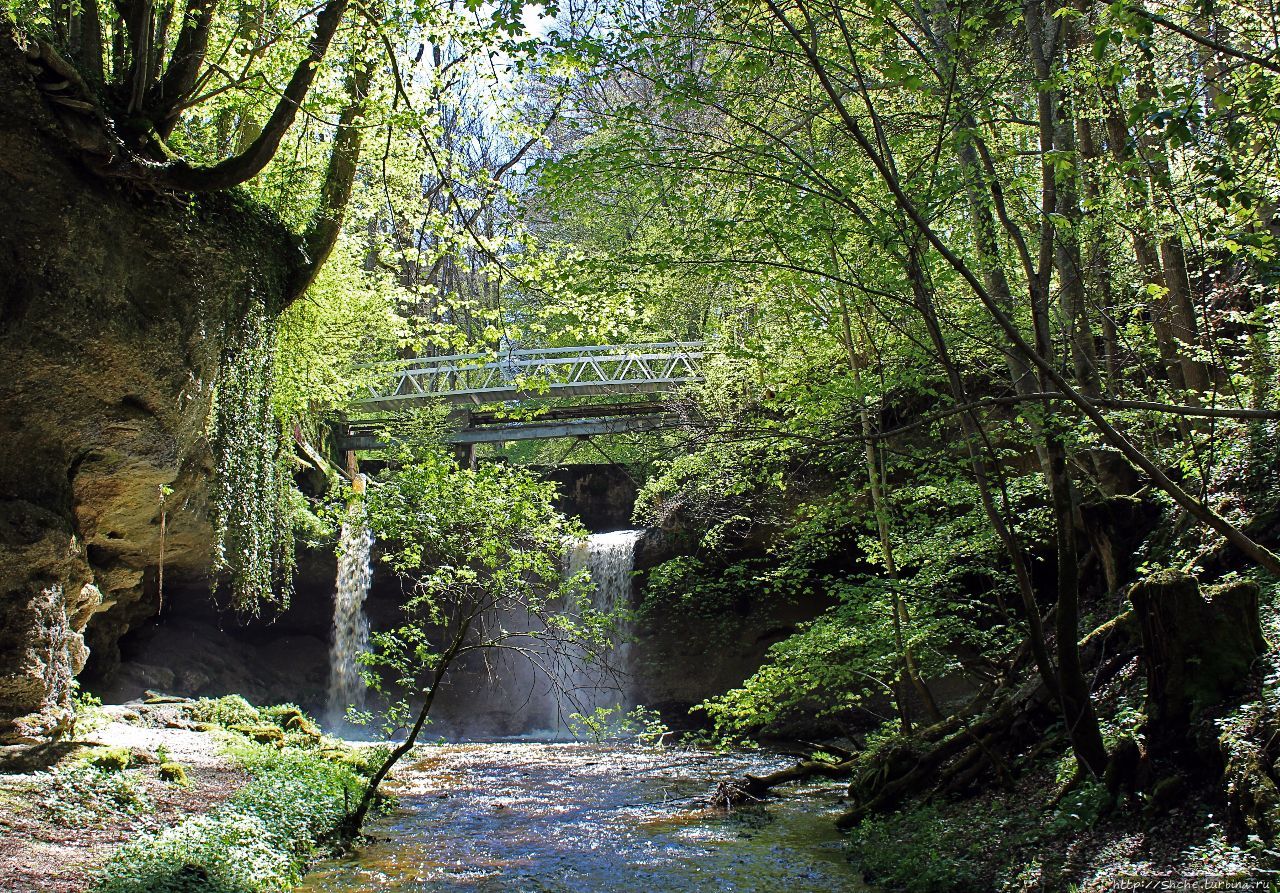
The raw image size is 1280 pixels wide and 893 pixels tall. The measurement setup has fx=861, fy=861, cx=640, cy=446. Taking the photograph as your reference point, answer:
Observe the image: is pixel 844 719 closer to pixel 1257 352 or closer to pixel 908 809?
pixel 908 809

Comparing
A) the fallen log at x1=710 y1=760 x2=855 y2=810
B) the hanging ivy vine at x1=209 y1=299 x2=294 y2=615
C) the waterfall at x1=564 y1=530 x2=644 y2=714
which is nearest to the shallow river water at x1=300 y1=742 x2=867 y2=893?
the fallen log at x1=710 y1=760 x2=855 y2=810

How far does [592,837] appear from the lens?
7.61 meters

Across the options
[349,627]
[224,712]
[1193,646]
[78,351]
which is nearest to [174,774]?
[78,351]

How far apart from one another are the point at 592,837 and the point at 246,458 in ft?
17.4

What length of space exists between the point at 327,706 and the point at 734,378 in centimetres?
1223

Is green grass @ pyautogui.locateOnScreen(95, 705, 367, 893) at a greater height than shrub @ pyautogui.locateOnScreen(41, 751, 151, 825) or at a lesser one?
lesser

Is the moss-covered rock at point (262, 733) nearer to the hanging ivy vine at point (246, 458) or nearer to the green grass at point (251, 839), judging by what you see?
the green grass at point (251, 839)

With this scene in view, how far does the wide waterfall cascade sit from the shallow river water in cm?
747

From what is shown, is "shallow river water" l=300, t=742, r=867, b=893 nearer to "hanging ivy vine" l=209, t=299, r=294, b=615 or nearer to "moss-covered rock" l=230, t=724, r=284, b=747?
"moss-covered rock" l=230, t=724, r=284, b=747

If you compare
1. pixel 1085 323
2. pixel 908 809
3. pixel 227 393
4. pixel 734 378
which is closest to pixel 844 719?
pixel 734 378

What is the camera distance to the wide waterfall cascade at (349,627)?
18.2m

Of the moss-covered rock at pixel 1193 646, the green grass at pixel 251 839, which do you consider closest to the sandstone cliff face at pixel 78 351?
the green grass at pixel 251 839

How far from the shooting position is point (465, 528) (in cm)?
856

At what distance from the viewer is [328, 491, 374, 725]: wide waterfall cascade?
59.7 feet
